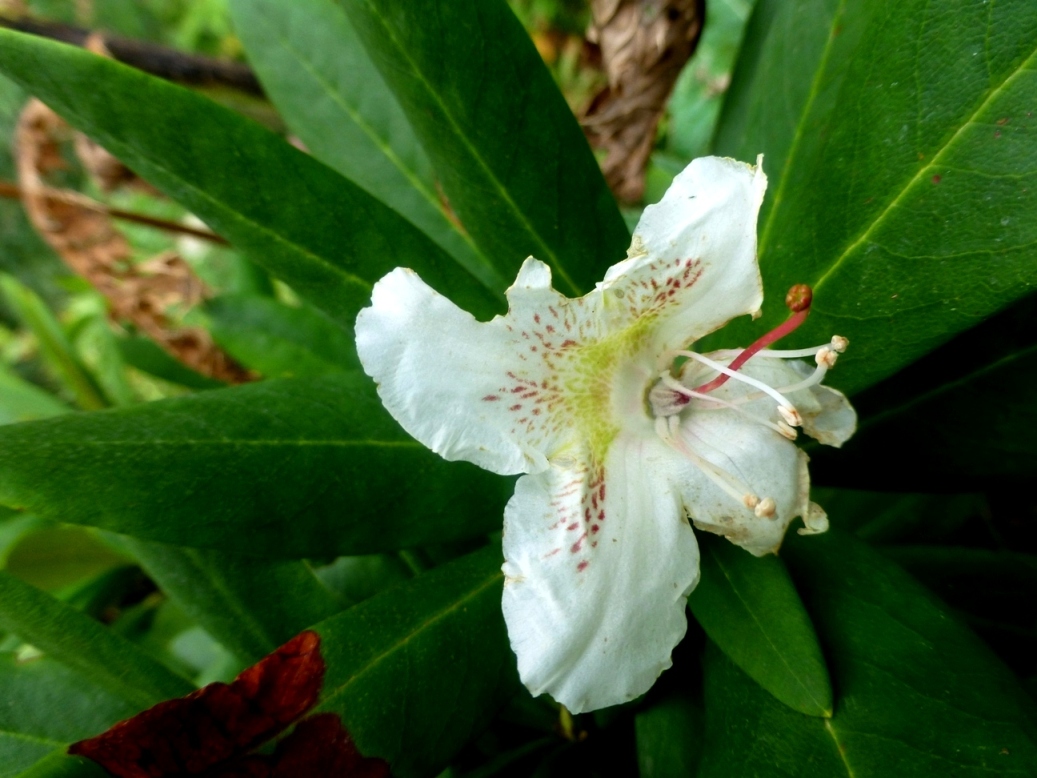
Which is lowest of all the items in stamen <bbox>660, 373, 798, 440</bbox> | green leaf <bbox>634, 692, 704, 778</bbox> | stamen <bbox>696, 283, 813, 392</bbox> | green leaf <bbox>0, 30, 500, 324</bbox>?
green leaf <bbox>634, 692, 704, 778</bbox>

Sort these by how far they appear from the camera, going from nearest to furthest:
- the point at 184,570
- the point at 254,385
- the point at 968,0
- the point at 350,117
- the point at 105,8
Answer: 1. the point at 968,0
2. the point at 254,385
3. the point at 184,570
4. the point at 350,117
5. the point at 105,8

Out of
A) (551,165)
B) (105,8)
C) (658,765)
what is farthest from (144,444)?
(105,8)

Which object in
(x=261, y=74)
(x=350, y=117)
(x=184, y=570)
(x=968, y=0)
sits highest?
(x=261, y=74)

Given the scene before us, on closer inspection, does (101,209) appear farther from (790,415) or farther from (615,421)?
(790,415)

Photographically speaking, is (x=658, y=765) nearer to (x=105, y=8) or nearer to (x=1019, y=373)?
(x=1019, y=373)

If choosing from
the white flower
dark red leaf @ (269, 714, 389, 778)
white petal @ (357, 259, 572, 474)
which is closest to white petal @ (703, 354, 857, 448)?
the white flower

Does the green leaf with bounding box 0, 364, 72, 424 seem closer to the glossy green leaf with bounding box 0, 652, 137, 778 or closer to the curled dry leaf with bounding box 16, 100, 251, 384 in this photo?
the curled dry leaf with bounding box 16, 100, 251, 384

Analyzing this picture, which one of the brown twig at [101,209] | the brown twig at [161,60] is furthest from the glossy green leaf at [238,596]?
the brown twig at [161,60]
